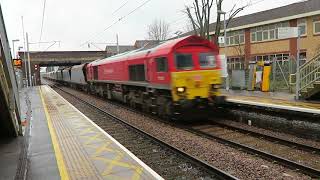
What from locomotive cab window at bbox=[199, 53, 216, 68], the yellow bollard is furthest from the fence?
locomotive cab window at bbox=[199, 53, 216, 68]

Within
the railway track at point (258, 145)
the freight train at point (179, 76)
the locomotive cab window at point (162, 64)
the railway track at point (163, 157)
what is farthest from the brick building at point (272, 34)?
the railway track at point (163, 157)

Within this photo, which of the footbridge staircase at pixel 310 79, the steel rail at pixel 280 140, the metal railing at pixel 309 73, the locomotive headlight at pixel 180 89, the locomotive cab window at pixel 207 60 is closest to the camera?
the steel rail at pixel 280 140

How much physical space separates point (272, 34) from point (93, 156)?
3247cm

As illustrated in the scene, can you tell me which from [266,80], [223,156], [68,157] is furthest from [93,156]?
[266,80]

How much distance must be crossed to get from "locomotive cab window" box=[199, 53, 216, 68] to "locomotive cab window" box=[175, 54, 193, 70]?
0.46 meters

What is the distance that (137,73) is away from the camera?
16.4 m

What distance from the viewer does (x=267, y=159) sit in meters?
8.45

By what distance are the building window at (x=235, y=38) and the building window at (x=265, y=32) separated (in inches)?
89.1

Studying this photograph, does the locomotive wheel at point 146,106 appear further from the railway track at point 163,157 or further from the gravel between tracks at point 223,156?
the gravel between tracks at point 223,156

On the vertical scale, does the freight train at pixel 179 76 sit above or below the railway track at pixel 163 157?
above

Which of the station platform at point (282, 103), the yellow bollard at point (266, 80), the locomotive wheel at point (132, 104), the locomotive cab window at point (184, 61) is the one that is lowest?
the locomotive wheel at point (132, 104)

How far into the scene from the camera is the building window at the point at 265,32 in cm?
3672

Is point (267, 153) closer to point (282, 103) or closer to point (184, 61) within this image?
point (184, 61)

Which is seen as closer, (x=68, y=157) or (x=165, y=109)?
(x=68, y=157)
